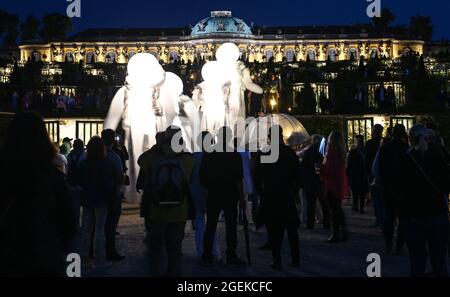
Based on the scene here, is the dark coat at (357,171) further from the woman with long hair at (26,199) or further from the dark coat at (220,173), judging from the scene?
the woman with long hair at (26,199)

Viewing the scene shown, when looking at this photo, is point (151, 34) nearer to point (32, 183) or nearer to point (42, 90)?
point (42, 90)

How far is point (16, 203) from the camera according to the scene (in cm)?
502

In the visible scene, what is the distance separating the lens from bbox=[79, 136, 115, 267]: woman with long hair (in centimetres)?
930

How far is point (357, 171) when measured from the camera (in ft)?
48.8

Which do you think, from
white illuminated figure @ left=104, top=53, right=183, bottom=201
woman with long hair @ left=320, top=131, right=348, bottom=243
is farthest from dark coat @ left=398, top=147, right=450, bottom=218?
white illuminated figure @ left=104, top=53, right=183, bottom=201

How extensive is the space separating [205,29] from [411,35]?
33532mm

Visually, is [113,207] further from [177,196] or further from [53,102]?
[53,102]

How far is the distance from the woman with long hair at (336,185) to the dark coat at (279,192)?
2086 millimetres

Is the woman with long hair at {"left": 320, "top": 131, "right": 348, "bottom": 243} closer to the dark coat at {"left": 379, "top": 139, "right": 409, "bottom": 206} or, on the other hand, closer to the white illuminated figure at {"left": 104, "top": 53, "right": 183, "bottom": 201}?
the dark coat at {"left": 379, "top": 139, "right": 409, "bottom": 206}

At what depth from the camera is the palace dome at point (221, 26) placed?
12388 centimetres

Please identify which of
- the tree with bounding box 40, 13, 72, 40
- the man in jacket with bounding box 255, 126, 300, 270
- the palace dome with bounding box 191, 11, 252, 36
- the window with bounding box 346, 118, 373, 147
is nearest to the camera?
the man in jacket with bounding box 255, 126, 300, 270

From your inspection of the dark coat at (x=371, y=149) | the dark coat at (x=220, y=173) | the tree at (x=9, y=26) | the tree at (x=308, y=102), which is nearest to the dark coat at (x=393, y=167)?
the dark coat at (x=220, y=173)

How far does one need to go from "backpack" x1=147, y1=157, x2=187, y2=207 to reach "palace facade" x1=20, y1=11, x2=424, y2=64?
10973 cm
